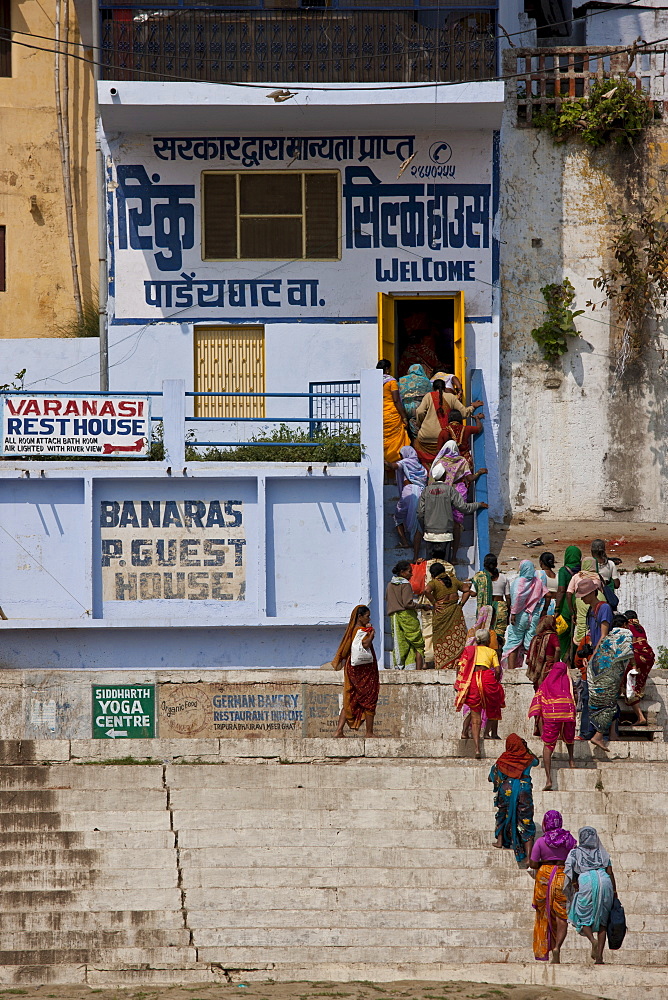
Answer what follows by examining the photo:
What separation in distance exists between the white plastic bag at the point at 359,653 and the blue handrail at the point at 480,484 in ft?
10.5

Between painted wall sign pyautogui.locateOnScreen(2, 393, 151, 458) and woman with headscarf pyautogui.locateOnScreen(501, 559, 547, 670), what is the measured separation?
14.3 feet

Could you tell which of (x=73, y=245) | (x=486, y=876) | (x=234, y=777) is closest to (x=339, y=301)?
(x=73, y=245)

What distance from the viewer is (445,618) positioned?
13758mm

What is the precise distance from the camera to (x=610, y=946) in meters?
9.96

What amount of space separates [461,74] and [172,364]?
4953 mm

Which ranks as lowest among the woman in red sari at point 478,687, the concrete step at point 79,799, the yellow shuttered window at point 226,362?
the concrete step at point 79,799

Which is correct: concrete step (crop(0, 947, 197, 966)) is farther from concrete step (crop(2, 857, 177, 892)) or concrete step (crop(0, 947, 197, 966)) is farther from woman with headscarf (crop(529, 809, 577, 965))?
woman with headscarf (crop(529, 809, 577, 965))

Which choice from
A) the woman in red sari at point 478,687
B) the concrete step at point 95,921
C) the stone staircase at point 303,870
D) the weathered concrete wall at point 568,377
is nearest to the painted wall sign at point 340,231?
the weathered concrete wall at point 568,377

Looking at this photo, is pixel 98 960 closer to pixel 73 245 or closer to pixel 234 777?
pixel 234 777

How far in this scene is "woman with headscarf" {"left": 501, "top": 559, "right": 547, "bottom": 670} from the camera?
13.4 meters

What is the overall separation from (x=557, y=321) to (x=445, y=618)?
5289 millimetres

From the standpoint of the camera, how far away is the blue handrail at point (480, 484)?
1527 cm

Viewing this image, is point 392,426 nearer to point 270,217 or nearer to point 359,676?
point 270,217

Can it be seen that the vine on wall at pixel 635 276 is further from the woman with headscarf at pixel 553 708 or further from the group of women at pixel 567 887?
the group of women at pixel 567 887
